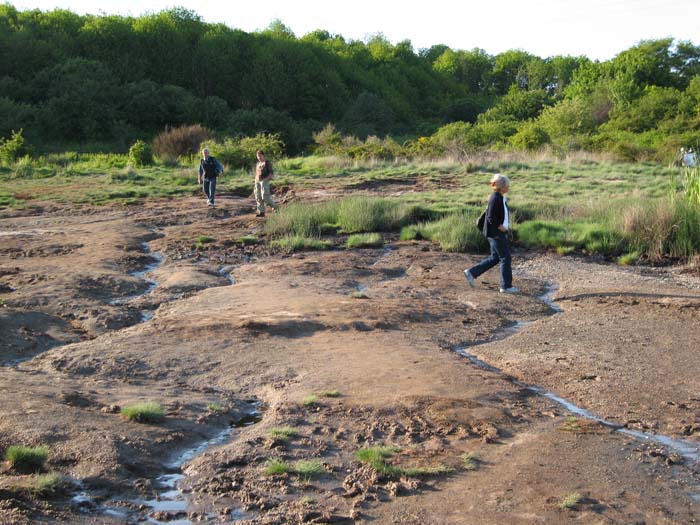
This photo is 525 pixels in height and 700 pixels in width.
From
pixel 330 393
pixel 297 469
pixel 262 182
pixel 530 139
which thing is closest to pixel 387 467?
pixel 297 469

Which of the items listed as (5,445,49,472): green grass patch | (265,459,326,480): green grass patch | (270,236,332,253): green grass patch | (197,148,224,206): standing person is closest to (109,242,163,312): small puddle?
(270,236,332,253): green grass patch

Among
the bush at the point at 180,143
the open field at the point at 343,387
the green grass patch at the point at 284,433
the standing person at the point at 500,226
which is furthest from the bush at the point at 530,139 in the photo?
the green grass patch at the point at 284,433

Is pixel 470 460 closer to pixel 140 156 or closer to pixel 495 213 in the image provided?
pixel 495 213

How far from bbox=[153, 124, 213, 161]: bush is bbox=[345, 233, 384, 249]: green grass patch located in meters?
23.3

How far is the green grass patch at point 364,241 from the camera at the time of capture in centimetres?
1544

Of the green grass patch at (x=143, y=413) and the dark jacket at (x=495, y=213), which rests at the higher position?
the dark jacket at (x=495, y=213)

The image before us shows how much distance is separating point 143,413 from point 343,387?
68.9 inches

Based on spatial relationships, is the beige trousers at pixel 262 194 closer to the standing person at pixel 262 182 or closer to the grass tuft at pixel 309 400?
the standing person at pixel 262 182

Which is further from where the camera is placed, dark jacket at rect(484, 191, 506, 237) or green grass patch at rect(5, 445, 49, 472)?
dark jacket at rect(484, 191, 506, 237)

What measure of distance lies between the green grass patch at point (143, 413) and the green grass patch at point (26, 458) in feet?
3.15

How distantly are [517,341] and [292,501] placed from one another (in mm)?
4516

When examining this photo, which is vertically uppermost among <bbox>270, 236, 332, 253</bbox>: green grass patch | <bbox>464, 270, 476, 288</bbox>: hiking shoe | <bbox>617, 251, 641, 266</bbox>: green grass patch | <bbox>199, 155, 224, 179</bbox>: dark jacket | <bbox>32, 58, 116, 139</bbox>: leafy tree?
<bbox>32, 58, 116, 139</bbox>: leafy tree

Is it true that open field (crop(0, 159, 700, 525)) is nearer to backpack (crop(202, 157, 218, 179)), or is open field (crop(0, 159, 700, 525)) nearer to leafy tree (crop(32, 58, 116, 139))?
backpack (crop(202, 157, 218, 179))

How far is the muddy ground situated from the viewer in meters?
5.01
